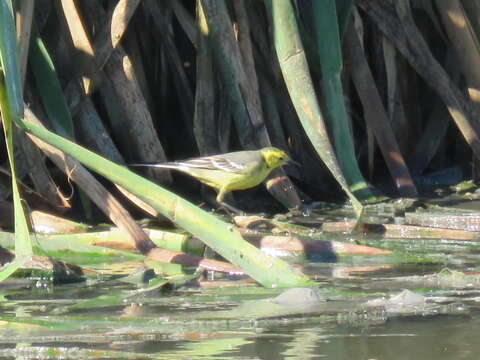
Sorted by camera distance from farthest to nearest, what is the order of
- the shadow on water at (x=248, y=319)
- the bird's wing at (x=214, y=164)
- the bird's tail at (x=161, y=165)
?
1. the bird's wing at (x=214, y=164)
2. the bird's tail at (x=161, y=165)
3. the shadow on water at (x=248, y=319)

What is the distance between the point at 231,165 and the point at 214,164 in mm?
110

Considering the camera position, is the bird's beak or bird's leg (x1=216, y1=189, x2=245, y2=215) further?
the bird's beak

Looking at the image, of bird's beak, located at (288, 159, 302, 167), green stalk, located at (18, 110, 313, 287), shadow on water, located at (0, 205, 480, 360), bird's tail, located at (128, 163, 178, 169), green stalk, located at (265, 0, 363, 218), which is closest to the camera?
shadow on water, located at (0, 205, 480, 360)

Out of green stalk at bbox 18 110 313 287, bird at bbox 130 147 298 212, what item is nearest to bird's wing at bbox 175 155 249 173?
bird at bbox 130 147 298 212

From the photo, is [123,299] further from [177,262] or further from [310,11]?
[310,11]

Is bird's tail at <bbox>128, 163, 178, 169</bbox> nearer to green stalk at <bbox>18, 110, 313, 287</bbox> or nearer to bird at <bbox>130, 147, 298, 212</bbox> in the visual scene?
bird at <bbox>130, 147, 298, 212</bbox>

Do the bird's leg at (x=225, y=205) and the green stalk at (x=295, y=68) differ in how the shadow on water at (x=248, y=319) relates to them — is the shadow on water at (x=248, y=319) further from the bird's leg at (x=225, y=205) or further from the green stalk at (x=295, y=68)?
the bird's leg at (x=225, y=205)

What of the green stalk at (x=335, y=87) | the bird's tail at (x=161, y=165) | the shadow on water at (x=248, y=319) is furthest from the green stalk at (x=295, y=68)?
the shadow on water at (x=248, y=319)

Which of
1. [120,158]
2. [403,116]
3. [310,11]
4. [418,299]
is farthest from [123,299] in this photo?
[403,116]

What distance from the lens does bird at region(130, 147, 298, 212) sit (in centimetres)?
679

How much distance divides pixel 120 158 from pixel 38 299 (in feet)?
7.59

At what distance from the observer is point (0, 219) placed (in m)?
6.11

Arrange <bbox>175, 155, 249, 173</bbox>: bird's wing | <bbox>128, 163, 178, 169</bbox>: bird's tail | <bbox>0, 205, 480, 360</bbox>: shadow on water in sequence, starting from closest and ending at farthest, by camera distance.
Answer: <bbox>0, 205, 480, 360</bbox>: shadow on water < <bbox>128, 163, 178, 169</bbox>: bird's tail < <bbox>175, 155, 249, 173</bbox>: bird's wing

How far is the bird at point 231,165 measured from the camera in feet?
22.3
